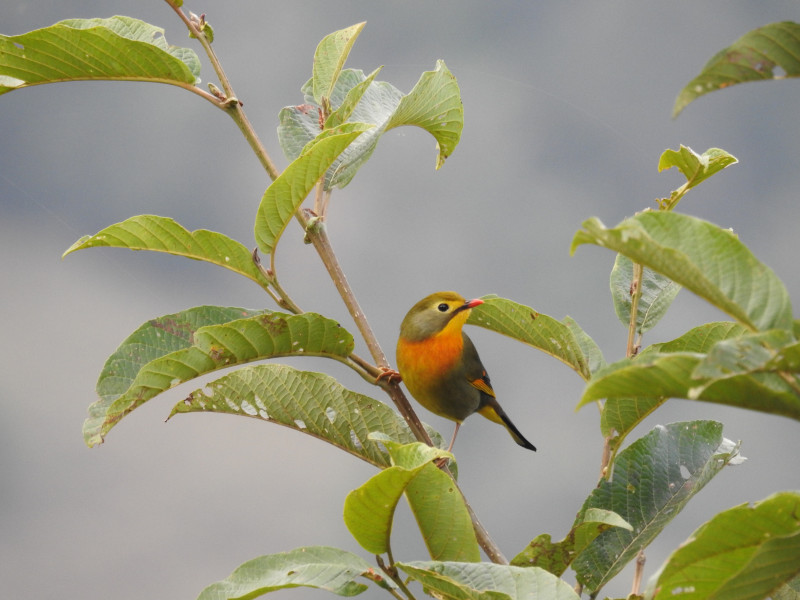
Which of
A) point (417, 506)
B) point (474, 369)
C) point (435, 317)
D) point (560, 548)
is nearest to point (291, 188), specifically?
point (417, 506)

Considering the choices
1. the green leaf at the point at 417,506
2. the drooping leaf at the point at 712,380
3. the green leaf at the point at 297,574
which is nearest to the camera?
the drooping leaf at the point at 712,380

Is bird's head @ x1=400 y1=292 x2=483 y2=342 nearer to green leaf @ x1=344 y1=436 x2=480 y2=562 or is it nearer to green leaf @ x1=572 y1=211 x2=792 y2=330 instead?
green leaf @ x1=344 y1=436 x2=480 y2=562

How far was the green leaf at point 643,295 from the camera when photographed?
2.62m

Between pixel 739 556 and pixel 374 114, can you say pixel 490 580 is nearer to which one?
pixel 739 556

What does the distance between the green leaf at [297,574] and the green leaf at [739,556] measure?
740 millimetres

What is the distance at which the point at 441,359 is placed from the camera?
347 cm

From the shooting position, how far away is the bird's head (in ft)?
11.5

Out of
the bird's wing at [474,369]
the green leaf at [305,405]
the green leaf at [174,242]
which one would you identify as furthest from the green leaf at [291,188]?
the bird's wing at [474,369]

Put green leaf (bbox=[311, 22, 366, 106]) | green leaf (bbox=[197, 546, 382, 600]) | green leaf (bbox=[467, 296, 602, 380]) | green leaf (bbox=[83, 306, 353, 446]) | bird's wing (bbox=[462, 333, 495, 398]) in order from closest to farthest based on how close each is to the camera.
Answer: green leaf (bbox=[197, 546, 382, 600]) < green leaf (bbox=[83, 306, 353, 446]) < green leaf (bbox=[467, 296, 602, 380]) < green leaf (bbox=[311, 22, 366, 106]) < bird's wing (bbox=[462, 333, 495, 398])

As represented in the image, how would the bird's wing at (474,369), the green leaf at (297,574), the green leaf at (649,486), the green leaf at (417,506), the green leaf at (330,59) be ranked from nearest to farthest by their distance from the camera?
the green leaf at (417,506) → the green leaf at (297,574) → the green leaf at (649,486) → the green leaf at (330,59) → the bird's wing at (474,369)

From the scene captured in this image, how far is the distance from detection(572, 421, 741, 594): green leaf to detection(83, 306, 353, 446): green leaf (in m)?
0.86

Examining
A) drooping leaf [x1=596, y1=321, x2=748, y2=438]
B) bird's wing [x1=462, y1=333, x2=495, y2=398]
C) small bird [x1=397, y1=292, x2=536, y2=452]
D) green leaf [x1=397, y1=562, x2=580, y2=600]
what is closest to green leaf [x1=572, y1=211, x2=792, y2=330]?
green leaf [x1=397, y1=562, x2=580, y2=600]

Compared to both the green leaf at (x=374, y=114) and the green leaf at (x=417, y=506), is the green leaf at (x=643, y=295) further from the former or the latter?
the green leaf at (x=417, y=506)

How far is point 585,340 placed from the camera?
2.52 m
